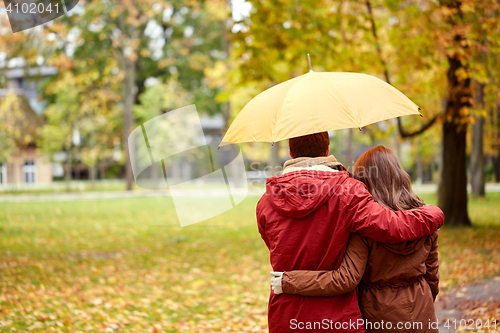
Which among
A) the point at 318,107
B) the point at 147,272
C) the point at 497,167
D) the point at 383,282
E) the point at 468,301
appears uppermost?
the point at 318,107

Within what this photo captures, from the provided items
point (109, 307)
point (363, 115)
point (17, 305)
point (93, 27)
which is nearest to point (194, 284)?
point (109, 307)

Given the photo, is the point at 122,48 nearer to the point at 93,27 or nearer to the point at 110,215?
the point at 93,27

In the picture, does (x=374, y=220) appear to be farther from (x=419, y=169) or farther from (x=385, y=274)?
(x=419, y=169)

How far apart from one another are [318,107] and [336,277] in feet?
3.42

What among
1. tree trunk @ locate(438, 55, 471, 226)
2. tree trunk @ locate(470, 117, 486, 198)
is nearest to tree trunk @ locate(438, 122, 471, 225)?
tree trunk @ locate(438, 55, 471, 226)

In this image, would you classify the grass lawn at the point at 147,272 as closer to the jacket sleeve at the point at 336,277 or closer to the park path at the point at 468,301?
the park path at the point at 468,301

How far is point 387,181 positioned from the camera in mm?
2625

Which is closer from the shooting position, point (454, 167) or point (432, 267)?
point (432, 267)

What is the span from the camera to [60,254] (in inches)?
434

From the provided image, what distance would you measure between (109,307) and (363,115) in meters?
5.22

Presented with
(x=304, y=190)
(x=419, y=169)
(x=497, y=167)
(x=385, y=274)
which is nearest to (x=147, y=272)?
(x=385, y=274)

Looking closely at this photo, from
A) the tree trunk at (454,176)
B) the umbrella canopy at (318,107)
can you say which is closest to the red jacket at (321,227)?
the umbrella canopy at (318,107)

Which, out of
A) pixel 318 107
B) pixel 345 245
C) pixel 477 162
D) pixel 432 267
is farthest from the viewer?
pixel 477 162

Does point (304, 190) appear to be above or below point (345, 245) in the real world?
above
